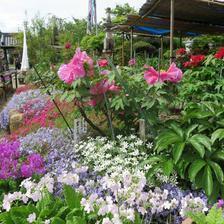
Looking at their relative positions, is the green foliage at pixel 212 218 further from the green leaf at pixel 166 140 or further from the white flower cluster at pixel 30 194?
the white flower cluster at pixel 30 194

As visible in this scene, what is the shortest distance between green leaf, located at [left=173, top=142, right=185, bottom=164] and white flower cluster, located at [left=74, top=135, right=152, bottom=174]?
1.44 ft

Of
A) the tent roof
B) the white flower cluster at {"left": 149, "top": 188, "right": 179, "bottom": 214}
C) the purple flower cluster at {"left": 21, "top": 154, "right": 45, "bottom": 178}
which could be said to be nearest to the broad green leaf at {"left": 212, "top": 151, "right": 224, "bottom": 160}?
the white flower cluster at {"left": 149, "top": 188, "right": 179, "bottom": 214}

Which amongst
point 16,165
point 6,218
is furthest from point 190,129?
point 16,165

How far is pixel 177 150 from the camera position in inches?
97.2

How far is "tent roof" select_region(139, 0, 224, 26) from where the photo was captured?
21.8ft

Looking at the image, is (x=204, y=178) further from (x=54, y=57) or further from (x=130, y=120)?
(x=54, y=57)

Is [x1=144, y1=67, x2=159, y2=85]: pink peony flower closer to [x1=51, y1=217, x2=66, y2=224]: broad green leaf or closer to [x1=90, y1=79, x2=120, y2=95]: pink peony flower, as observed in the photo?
[x1=90, y1=79, x2=120, y2=95]: pink peony flower

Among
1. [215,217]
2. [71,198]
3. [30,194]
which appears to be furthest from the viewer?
[71,198]

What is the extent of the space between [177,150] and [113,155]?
92cm

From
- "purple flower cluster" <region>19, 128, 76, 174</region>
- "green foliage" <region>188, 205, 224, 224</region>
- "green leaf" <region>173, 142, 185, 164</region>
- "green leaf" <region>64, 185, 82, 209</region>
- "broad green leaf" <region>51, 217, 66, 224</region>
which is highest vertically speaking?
"green leaf" <region>173, 142, 185, 164</region>

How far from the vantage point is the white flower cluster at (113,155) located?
2.91 m

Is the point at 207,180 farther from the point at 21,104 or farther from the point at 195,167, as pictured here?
the point at 21,104

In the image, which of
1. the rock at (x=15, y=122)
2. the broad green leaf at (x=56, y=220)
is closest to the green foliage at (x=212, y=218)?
the broad green leaf at (x=56, y=220)

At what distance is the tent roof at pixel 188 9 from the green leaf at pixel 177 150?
164 inches
